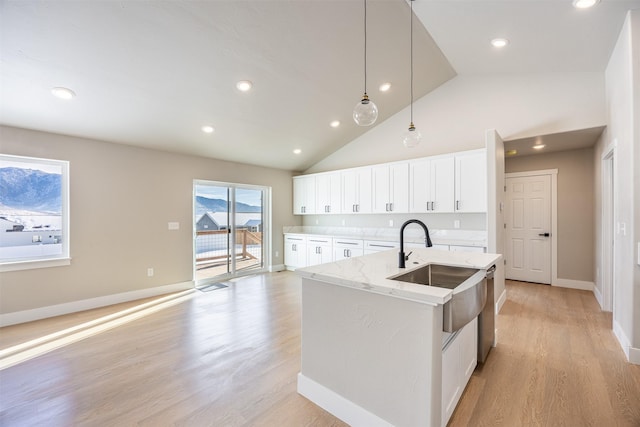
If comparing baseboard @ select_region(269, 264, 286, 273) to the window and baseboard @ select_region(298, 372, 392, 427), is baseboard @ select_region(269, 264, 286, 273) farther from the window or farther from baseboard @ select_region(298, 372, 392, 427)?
baseboard @ select_region(298, 372, 392, 427)

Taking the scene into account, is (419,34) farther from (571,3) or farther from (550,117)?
(550,117)

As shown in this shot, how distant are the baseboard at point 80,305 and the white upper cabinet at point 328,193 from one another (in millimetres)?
3140

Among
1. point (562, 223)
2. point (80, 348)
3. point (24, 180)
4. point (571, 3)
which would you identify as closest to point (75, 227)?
point (24, 180)

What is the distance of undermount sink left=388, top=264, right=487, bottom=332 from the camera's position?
58.4 inches

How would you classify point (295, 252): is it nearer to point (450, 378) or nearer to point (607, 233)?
point (450, 378)

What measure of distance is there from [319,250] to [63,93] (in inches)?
180

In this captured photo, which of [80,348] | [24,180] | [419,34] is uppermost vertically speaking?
[419,34]

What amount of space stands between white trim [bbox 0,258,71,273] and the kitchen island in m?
3.83

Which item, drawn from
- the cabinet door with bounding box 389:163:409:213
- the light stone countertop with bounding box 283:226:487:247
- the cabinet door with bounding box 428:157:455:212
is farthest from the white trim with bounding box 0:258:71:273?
the cabinet door with bounding box 428:157:455:212

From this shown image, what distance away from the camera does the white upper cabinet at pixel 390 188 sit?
4.96m

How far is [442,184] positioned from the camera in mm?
4531

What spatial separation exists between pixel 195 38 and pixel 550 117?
455 centimetres

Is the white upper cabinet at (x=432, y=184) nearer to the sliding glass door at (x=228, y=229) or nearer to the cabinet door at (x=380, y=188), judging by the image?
the cabinet door at (x=380, y=188)

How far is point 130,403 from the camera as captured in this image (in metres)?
1.99
